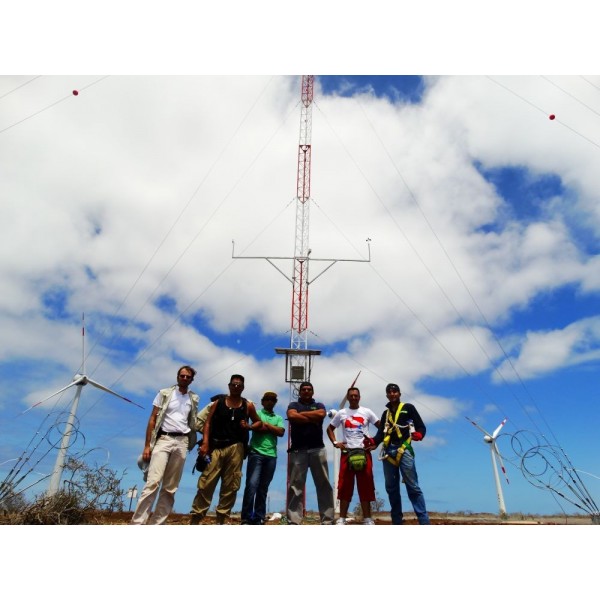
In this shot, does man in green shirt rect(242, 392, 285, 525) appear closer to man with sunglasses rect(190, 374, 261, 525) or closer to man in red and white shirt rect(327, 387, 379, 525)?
man with sunglasses rect(190, 374, 261, 525)

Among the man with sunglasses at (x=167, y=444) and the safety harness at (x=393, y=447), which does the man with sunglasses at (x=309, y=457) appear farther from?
the man with sunglasses at (x=167, y=444)

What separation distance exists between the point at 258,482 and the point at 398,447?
251cm

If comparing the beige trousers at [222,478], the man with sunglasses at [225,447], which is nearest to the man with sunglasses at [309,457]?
the man with sunglasses at [225,447]

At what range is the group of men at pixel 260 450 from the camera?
25.9 feet

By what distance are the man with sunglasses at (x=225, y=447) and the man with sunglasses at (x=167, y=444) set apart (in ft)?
1.20

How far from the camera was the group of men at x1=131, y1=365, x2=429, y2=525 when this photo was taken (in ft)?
25.9

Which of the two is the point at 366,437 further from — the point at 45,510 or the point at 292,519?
the point at 45,510

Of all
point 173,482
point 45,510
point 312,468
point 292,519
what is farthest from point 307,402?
point 45,510

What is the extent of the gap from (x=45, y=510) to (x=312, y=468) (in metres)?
4.87

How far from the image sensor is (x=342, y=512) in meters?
8.73

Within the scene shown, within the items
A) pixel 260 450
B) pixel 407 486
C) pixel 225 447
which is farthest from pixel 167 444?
pixel 407 486

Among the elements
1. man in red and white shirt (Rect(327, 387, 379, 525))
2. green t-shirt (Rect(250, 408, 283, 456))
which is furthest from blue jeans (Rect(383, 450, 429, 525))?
green t-shirt (Rect(250, 408, 283, 456))

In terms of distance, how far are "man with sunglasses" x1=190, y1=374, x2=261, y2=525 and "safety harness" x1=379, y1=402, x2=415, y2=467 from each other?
2280mm
